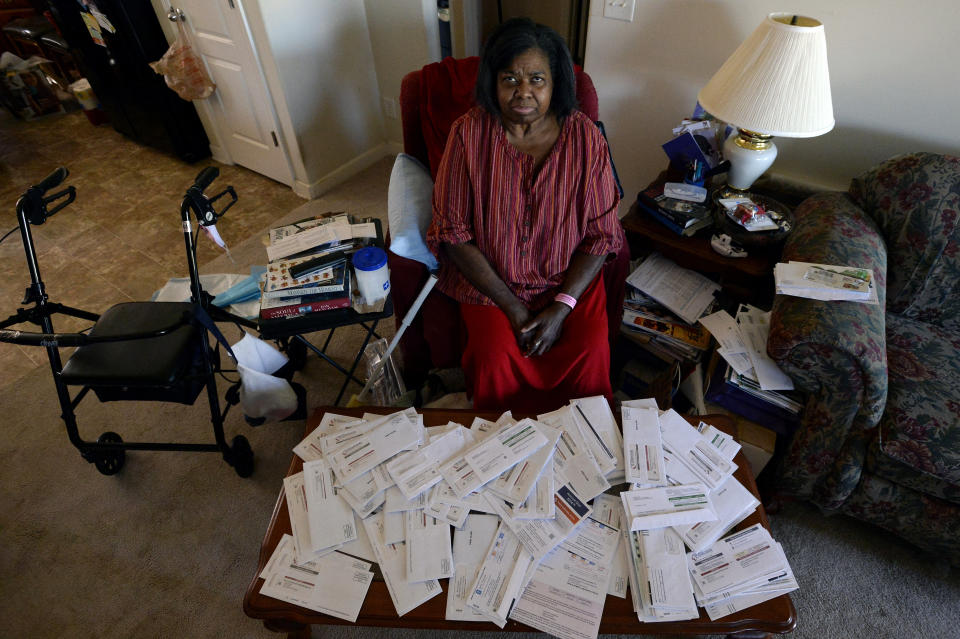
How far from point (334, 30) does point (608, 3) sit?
145 centimetres

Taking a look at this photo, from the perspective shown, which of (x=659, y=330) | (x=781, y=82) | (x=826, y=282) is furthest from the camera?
(x=659, y=330)

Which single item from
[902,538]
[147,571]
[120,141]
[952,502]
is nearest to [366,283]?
[147,571]

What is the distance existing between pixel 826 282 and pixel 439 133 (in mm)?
1211

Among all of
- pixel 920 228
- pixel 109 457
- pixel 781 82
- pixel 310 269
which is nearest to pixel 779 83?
pixel 781 82

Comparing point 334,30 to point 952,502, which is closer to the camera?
point 952,502

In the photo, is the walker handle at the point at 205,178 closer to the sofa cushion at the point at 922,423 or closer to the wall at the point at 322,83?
the wall at the point at 322,83

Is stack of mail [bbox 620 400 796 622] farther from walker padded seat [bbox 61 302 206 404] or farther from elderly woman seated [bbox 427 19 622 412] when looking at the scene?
walker padded seat [bbox 61 302 206 404]

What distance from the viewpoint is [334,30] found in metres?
2.62

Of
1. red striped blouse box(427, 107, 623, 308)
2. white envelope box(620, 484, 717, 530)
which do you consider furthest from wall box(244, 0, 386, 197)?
white envelope box(620, 484, 717, 530)

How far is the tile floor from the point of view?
2389 mm

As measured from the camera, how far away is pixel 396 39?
2.71 metres

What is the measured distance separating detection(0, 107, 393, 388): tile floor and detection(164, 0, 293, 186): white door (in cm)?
17

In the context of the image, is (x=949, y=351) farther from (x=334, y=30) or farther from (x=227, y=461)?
(x=334, y=30)

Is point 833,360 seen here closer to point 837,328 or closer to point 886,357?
point 837,328
